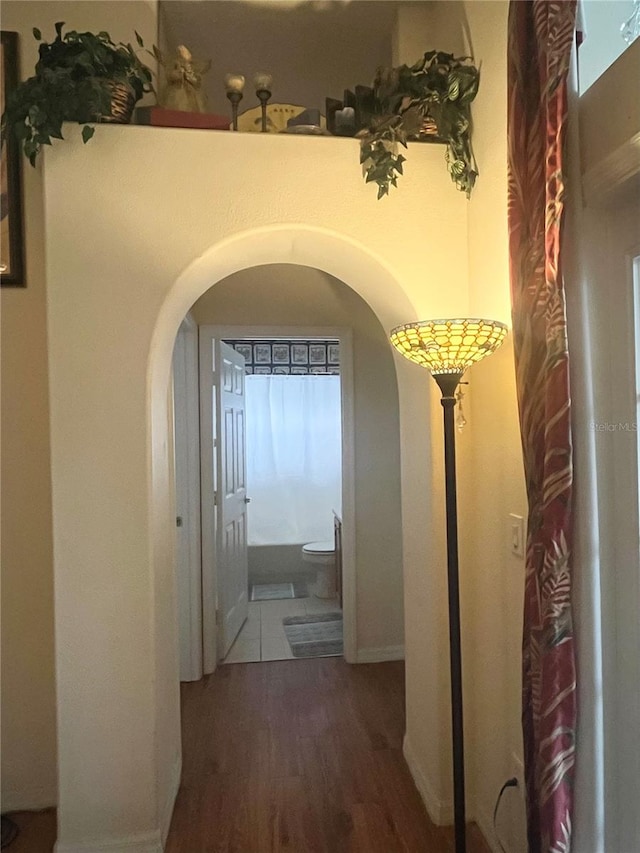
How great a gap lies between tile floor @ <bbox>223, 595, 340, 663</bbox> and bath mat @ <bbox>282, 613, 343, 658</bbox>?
6 centimetres

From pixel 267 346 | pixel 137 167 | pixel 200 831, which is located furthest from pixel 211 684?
pixel 267 346

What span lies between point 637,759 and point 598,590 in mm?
410

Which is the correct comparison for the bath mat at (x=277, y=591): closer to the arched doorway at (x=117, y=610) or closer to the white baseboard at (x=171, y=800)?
the white baseboard at (x=171, y=800)

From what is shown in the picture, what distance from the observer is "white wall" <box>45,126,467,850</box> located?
168cm

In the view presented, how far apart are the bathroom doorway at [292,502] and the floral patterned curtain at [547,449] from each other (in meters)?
1.97

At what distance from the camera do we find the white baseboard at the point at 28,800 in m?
1.97

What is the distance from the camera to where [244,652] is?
3.32 metres

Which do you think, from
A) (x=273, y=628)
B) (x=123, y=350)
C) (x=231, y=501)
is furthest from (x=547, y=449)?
(x=273, y=628)

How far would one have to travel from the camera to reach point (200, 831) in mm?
1869

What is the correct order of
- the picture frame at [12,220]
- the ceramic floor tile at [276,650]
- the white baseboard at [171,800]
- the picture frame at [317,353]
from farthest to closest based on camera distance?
the picture frame at [317,353] → the ceramic floor tile at [276,650] → the picture frame at [12,220] → the white baseboard at [171,800]

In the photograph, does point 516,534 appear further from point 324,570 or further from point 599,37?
point 324,570

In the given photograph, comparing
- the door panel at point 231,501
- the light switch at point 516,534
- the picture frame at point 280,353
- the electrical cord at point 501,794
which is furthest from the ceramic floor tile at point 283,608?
the light switch at point 516,534

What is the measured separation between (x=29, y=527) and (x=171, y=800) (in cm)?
115

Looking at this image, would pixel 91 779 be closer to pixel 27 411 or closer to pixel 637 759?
pixel 27 411
